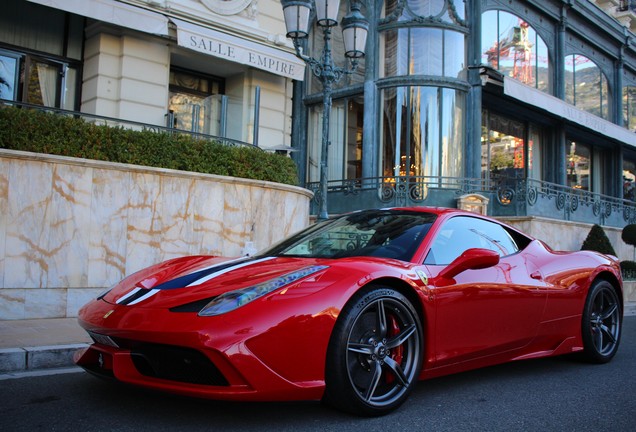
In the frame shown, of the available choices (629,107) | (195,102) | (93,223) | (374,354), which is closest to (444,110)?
(195,102)

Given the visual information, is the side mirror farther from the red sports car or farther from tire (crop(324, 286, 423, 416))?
tire (crop(324, 286, 423, 416))

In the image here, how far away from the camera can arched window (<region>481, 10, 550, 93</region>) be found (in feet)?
56.7

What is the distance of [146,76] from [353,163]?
20.6ft

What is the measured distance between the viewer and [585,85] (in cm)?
2236

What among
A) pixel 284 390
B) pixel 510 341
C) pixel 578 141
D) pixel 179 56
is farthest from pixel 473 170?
pixel 284 390

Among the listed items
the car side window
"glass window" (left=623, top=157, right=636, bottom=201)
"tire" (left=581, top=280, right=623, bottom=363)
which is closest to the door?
the car side window

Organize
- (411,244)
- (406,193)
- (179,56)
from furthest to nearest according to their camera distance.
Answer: (406,193)
(179,56)
(411,244)

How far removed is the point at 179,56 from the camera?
44.4 feet

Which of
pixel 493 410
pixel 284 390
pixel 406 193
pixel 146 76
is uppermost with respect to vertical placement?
pixel 146 76

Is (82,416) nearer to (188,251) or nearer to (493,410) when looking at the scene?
(493,410)

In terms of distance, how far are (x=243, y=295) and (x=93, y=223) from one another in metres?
4.89

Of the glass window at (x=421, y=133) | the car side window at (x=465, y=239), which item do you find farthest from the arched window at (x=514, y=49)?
the car side window at (x=465, y=239)

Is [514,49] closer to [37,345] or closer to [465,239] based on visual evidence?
[465,239]

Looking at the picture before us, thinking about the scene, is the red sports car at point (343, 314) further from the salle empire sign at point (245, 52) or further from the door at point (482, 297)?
the salle empire sign at point (245, 52)
